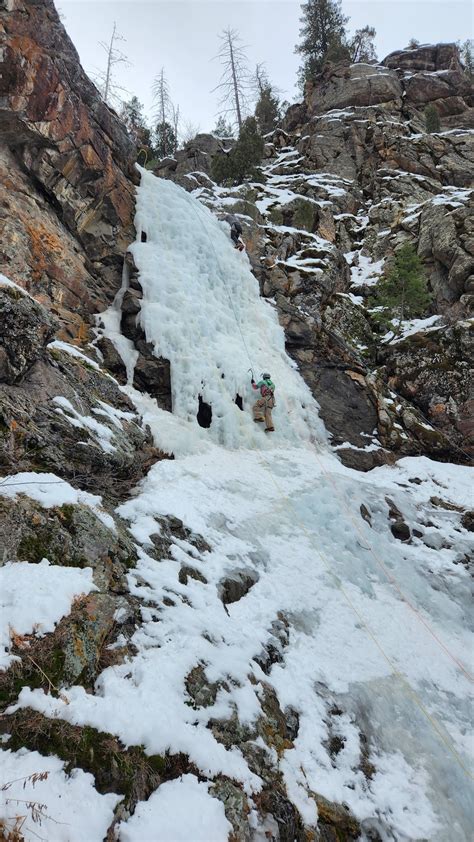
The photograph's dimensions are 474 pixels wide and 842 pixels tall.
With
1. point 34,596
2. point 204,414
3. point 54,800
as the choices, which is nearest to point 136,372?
point 204,414

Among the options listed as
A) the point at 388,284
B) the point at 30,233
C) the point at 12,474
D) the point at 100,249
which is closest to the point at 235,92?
the point at 388,284

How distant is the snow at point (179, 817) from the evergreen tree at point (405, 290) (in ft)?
53.4

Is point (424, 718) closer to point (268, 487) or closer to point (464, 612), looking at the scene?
point (464, 612)

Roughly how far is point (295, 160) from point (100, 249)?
22008 mm

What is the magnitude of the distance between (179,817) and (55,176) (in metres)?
14.1

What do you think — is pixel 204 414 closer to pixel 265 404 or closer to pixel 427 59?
pixel 265 404

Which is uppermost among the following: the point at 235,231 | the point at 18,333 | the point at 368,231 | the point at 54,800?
the point at 368,231

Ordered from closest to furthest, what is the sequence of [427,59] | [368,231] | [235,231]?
[235,231] → [368,231] → [427,59]

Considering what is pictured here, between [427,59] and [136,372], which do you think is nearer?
[136,372]

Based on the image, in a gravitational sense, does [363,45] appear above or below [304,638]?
above

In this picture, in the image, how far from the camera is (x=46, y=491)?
471 cm

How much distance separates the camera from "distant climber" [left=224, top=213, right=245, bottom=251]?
1759cm

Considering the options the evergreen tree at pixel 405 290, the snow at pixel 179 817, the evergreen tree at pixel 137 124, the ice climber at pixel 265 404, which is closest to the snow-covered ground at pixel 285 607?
the snow at pixel 179 817

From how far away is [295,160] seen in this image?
2920cm
